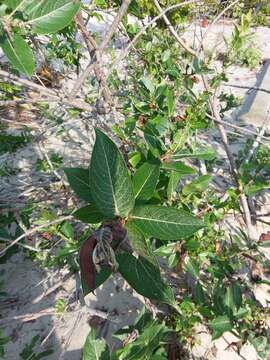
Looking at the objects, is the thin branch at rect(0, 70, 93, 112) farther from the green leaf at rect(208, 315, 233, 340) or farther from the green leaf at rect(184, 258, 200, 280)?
the green leaf at rect(208, 315, 233, 340)

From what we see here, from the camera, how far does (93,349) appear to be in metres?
0.99

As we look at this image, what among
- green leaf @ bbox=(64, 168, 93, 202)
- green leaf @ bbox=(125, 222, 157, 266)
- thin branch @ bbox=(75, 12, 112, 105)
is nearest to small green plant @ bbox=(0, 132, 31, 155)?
thin branch @ bbox=(75, 12, 112, 105)

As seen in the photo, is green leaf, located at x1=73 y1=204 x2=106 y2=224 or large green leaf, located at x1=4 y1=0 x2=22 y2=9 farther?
green leaf, located at x1=73 y1=204 x2=106 y2=224

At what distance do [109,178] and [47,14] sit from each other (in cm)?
38

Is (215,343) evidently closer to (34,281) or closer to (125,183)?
(34,281)

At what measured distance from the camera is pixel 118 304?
197cm

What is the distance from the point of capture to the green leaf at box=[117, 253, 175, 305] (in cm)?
69

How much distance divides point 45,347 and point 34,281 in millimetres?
456

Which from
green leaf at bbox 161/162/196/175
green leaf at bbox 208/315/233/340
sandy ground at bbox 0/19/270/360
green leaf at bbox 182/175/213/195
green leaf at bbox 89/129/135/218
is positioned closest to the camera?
green leaf at bbox 89/129/135/218

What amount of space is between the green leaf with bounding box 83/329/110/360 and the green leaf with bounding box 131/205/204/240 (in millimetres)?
490

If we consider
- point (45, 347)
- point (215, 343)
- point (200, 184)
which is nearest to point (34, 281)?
point (45, 347)

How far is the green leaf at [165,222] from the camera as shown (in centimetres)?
66

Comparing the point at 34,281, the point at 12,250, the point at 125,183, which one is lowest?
the point at 34,281

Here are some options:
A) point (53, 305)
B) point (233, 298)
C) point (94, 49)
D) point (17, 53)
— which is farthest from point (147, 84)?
point (53, 305)
